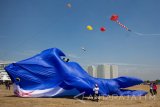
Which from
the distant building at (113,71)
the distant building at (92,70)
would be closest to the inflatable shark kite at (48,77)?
the distant building at (92,70)

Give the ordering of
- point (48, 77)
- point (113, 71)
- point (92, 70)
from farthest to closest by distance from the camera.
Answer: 1. point (113, 71)
2. point (92, 70)
3. point (48, 77)

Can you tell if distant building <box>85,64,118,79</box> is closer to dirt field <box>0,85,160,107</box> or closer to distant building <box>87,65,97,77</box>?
distant building <box>87,65,97,77</box>

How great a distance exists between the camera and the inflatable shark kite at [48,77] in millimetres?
25069

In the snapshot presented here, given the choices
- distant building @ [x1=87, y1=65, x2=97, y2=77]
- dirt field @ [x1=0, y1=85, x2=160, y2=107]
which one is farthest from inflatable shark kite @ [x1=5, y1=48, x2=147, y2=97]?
distant building @ [x1=87, y1=65, x2=97, y2=77]

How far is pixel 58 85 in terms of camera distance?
25453 mm

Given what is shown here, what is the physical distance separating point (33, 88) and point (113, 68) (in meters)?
128

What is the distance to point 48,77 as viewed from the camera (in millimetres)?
26078

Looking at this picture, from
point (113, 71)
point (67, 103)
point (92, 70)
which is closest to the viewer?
point (67, 103)

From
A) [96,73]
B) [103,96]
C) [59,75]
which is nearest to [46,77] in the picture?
[59,75]

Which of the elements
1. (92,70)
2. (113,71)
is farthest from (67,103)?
(113,71)

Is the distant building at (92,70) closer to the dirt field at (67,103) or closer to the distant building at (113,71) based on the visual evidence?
the distant building at (113,71)

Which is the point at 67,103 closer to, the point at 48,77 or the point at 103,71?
the point at 48,77

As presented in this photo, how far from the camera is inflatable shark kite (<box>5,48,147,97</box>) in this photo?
25069mm

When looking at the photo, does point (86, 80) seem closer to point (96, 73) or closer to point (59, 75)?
point (59, 75)
